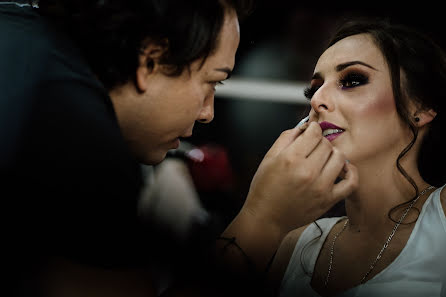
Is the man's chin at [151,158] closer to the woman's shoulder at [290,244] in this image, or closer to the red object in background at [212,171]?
the red object in background at [212,171]

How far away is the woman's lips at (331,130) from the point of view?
3.92 feet

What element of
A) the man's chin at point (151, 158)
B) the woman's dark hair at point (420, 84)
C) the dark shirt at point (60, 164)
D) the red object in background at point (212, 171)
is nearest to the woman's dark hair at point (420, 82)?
the woman's dark hair at point (420, 84)

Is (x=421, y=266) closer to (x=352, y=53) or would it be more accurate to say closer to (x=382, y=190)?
(x=382, y=190)

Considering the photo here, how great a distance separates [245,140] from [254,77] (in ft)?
0.72

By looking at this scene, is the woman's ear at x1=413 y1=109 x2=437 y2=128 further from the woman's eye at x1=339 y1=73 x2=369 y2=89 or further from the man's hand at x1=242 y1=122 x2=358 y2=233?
the man's hand at x1=242 y1=122 x2=358 y2=233

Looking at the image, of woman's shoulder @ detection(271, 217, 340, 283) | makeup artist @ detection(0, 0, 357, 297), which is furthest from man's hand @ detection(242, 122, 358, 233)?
woman's shoulder @ detection(271, 217, 340, 283)

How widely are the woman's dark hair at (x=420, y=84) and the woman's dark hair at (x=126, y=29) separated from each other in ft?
2.09

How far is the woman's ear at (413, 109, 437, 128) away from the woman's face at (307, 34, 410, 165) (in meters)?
0.04

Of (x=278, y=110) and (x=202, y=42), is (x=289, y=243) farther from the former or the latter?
(x=202, y=42)

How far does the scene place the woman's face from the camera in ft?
3.90

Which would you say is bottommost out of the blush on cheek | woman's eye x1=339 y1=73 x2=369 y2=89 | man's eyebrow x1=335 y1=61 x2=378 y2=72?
the blush on cheek

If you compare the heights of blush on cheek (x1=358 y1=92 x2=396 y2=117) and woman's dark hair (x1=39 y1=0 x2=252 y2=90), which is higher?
woman's dark hair (x1=39 y1=0 x2=252 y2=90)

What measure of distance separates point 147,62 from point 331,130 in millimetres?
585

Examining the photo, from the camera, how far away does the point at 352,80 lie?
1.22 metres
